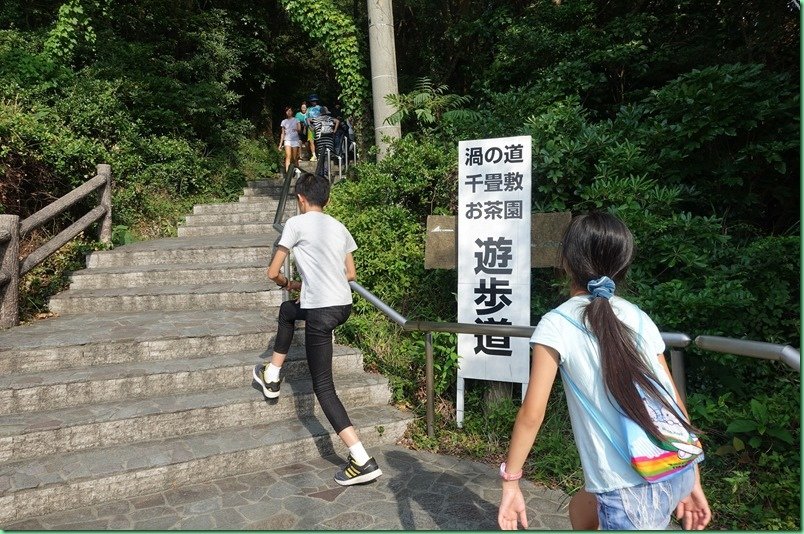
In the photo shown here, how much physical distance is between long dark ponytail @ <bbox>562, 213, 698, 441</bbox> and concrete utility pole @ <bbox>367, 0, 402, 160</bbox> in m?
5.94

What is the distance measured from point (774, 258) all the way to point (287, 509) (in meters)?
3.57

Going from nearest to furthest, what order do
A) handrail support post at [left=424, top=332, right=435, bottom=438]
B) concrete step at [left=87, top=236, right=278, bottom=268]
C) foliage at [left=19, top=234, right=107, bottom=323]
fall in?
handrail support post at [left=424, top=332, right=435, bottom=438]
foliage at [left=19, top=234, right=107, bottom=323]
concrete step at [left=87, top=236, right=278, bottom=268]

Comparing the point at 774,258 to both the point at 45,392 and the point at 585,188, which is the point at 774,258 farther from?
the point at 45,392

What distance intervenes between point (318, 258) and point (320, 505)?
4.74 feet

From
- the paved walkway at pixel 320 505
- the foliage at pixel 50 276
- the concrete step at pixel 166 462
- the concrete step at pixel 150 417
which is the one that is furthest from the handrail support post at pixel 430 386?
the foliage at pixel 50 276

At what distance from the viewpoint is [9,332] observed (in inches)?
176

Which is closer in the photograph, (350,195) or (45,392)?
(45,392)

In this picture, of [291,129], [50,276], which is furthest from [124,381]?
Result: [291,129]

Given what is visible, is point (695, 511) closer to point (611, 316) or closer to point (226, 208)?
point (611, 316)

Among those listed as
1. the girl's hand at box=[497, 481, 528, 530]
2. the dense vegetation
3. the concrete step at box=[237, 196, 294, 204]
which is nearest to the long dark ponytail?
the girl's hand at box=[497, 481, 528, 530]

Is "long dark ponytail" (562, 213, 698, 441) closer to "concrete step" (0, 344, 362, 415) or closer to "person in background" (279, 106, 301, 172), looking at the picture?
"concrete step" (0, 344, 362, 415)

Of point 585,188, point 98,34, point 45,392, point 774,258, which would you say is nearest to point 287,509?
point 45,392

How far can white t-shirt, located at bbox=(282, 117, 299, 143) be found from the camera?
1162 centimetres

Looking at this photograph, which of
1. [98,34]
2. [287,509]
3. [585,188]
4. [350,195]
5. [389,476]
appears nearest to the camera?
[287,509]
